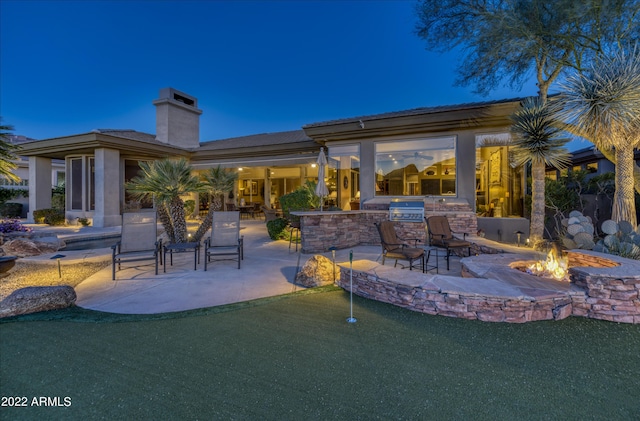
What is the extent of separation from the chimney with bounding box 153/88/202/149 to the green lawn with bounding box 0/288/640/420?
16.1 m

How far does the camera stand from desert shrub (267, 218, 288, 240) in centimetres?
1043

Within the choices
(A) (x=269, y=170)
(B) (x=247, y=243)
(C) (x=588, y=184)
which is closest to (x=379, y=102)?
(A) (x=269, y=170)

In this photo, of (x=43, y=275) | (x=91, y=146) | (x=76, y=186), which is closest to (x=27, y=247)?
(x=43, y=275)

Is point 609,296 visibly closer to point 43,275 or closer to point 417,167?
point 417,167

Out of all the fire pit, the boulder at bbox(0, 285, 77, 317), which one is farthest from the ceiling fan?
the boulder at bbox(0, 285, 77, 317)

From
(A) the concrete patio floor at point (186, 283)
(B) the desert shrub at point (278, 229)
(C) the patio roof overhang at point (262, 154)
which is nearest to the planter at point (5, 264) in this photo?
(A) the concrete patio floor at point (186, 283)

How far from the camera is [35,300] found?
4.08m

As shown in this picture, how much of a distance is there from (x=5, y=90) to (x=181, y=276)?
2136 inches

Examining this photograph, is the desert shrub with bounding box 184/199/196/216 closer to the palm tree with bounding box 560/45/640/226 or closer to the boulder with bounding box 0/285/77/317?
the boulder with bounding box 0/285/77/317

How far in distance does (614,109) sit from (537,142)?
1.63 m

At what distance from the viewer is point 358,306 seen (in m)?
4.23

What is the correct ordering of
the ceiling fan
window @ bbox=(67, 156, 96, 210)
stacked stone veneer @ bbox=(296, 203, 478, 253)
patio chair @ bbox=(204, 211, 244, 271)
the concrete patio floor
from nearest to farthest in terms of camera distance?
the concrete patio floor < patio chair @ bbox=(204, 211, 244, 271) < stacked stone veneer @ bbox=(296, 203, 478, 253) < the ceiling fan < window @ bbox=(67, 156, 96, 210)

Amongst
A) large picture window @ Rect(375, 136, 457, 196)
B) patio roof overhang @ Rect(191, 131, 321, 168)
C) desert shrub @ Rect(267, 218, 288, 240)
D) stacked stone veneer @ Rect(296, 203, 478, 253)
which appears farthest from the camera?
patio roof overhang @ Rect(191, 131, 321, 168)

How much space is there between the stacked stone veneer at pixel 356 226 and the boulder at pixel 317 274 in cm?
267
